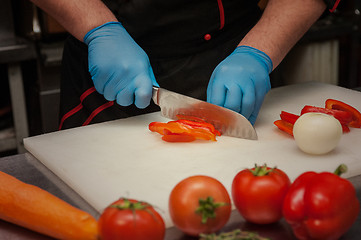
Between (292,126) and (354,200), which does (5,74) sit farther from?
(354,200)

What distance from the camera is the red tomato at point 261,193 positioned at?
0.80 m

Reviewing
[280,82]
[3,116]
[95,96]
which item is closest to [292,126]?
[95,96]

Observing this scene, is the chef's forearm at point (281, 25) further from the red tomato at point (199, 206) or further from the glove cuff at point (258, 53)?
the red tomato at point (199, 206)

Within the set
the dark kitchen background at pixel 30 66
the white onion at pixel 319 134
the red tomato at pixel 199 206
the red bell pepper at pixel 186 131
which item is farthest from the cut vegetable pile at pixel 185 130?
the dark kitchen background at pixel 30 66

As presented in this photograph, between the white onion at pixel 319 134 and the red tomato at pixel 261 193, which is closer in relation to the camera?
the red tomato at pixel 261 193

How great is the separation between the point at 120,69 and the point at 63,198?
491 millimetres

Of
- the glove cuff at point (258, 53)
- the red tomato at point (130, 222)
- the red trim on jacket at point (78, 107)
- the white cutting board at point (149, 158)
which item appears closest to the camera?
the red tomato at point (130, 222)

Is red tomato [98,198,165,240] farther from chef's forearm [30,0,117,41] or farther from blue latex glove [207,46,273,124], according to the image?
chef's forearm [30,0,117,41]

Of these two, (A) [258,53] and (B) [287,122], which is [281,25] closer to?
(A) [258,53]

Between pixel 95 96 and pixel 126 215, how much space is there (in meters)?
0.97

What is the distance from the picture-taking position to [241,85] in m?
1.39

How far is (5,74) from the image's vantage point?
2.57 meters

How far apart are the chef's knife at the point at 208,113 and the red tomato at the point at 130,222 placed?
1.99ft


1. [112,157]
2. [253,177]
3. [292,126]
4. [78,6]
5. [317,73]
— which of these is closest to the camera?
[253,177]
